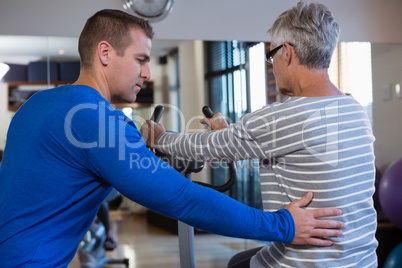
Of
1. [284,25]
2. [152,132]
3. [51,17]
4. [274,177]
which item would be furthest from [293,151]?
[51,17]

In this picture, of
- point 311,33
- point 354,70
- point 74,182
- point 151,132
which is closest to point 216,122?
point 151,132

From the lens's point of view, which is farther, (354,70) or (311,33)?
(354,70)

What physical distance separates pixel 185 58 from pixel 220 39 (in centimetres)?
30

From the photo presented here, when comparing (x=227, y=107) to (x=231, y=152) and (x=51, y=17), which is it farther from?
(x=231, y=152)

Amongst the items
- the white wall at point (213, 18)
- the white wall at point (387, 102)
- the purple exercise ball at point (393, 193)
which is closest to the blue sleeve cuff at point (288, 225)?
the purple exercise ball at point (393, 193)

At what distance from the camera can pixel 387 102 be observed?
3.75 metres

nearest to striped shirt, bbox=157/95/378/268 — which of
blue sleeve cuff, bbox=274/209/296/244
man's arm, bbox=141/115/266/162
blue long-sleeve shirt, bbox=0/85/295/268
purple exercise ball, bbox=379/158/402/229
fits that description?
man's arm, bbox=141/115/266/162

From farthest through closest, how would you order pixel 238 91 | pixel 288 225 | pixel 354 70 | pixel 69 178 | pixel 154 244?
1. pixel 154 244
2. pixel 354 70
3. pixel 238 91
4. pixel 288 225
5. pixel 69 178

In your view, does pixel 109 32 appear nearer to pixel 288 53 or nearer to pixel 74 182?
A: pixel 74 182

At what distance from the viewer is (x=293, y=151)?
113cm

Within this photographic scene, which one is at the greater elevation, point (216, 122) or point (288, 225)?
point (216, 122)

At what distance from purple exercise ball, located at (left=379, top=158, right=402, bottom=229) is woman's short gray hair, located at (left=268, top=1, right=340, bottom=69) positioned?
1987 mm

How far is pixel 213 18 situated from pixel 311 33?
87.9 inches

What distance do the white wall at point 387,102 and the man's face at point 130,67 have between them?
304 cm
